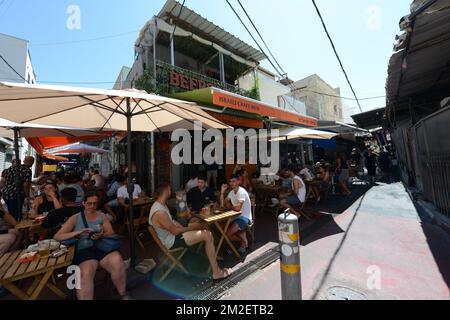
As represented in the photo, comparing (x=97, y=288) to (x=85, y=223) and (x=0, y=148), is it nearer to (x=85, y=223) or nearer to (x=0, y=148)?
(x=85, y=223)

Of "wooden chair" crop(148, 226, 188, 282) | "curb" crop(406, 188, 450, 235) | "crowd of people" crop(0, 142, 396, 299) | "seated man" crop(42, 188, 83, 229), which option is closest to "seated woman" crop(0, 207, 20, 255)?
"crowd of people" crop(0, 142, 396, 299)

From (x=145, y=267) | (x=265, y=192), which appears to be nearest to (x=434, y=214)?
(x=265, y=192)

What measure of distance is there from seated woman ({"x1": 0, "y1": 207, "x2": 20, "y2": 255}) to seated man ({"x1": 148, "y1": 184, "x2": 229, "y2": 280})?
2087 mm

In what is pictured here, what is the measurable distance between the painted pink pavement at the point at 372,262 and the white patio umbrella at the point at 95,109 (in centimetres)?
241

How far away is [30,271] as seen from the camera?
219 cm

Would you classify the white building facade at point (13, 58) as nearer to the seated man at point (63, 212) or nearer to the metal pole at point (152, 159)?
the metal pole at point (152, 159)

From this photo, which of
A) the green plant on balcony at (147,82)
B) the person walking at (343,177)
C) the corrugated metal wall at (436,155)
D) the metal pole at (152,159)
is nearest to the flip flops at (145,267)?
the metal pole at (152,159)

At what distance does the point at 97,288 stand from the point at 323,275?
10.4ft

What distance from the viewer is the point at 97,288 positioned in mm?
3066

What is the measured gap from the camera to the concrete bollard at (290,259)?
223cm

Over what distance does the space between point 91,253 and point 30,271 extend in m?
0.61
